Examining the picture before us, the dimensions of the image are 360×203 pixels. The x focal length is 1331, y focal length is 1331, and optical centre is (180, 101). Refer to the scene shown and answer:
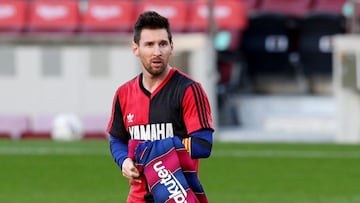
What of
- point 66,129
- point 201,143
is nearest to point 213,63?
point 66,129

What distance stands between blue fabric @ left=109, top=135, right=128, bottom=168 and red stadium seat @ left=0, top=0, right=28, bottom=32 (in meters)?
21.8

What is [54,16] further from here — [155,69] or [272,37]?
[155,69]

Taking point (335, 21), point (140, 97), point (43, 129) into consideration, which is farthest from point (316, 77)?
point (140, 97)

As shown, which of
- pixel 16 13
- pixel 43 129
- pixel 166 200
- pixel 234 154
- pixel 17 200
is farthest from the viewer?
pixel 16 13

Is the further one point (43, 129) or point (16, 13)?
point (16, 13)

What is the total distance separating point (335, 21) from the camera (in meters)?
28.1

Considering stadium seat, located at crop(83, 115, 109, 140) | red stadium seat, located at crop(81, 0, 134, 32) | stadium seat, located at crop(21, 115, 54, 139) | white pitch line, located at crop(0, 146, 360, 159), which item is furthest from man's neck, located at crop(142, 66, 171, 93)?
red stadium seat, located at crop(81, 0, 134, 32)

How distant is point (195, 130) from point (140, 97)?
323 mm

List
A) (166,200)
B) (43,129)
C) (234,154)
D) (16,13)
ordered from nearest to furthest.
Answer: (166,200)
(234,154)
(43,129)
(16,13)

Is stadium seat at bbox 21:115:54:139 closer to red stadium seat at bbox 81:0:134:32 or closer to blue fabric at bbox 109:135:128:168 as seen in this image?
red stadium seat at bbox 81:0:134:32

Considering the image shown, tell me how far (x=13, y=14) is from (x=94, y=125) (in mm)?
Answer: 5336

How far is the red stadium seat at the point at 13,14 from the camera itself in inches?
1093

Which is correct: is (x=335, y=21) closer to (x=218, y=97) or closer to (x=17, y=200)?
(x=218, y=97)

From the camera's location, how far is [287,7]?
28.3 metres
